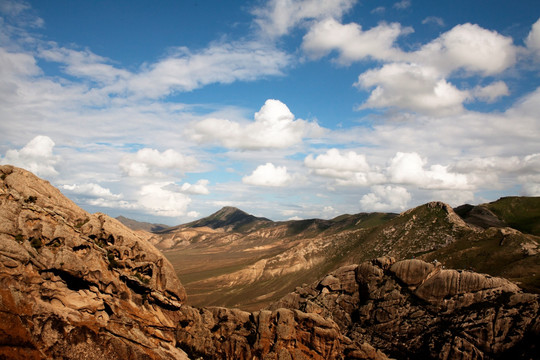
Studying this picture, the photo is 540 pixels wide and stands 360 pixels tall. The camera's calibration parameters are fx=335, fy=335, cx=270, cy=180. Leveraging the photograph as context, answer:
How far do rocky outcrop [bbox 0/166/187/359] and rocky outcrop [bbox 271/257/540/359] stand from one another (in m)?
25.9

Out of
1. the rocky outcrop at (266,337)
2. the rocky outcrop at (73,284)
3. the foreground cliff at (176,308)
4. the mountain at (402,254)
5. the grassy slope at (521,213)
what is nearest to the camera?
the rocky outcrop at (73,284)

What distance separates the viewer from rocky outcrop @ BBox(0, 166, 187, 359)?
27.0m

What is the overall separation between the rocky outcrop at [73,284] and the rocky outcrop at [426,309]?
85.0 feet

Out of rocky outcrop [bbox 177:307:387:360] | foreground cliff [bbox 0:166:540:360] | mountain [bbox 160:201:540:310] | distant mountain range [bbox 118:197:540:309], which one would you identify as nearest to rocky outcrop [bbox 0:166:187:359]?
foreground cliff [bbox 0:166:540:360]

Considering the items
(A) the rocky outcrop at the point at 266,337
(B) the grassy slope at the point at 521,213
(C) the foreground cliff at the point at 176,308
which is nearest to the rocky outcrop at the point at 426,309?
(C) the foreground cliff at the point at 176,308

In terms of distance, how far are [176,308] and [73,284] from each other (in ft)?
42.6

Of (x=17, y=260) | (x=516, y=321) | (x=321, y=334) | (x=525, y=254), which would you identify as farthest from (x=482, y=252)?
(x=17, y=260)

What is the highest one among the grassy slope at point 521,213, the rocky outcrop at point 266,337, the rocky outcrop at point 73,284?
the grassy slope at point 521,213

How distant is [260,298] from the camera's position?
14662cm

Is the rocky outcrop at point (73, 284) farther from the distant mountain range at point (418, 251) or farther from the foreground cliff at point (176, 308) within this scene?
the distant mountain range at point (418, 251)

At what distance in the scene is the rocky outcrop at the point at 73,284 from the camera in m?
27.0

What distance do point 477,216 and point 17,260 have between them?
708 feet

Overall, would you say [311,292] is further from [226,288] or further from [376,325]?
[226,288]

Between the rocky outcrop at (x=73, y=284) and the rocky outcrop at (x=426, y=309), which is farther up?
the rocky outcrop at (x=73, y=284)
